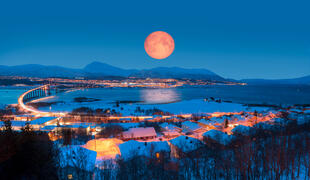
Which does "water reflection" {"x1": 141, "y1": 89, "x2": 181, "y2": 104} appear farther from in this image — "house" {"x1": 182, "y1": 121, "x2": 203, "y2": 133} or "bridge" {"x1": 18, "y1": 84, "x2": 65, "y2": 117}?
"house" {"x1": 182, "y1": 121, "x2": 203, "y2": 133}

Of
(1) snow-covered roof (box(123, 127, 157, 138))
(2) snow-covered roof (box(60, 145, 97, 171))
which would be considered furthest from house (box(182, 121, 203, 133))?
(2) snow-covered roof (box(60, 145, 97, 171))

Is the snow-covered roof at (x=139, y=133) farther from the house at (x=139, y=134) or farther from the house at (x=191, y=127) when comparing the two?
the house at (x=191, y=127)

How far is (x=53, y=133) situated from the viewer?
9.31 meters

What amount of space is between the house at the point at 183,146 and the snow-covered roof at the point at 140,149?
44cm

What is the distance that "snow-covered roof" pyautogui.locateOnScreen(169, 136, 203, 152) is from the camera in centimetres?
691

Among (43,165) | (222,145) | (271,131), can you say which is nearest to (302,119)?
(271,131)

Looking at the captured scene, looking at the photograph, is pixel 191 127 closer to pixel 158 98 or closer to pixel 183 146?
pixel 183 146

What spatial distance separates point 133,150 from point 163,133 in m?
3.34

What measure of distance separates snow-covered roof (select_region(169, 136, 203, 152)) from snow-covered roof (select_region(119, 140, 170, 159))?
19.3 inches

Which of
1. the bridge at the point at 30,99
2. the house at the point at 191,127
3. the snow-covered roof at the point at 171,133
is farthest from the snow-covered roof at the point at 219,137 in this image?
the bridge at the point at 30,99

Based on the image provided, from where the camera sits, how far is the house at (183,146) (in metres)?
6.81

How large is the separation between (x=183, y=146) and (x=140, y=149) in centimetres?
155

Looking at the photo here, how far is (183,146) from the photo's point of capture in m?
7.05

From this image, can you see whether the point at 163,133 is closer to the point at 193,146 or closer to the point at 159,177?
the point at 193,146
